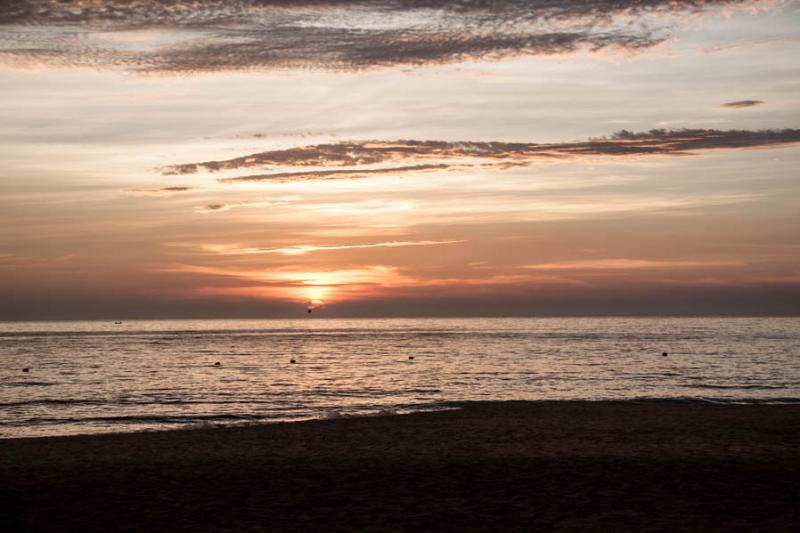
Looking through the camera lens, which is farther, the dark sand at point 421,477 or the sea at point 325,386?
the sea at point 325,386

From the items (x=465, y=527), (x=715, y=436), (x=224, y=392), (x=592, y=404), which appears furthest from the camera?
(x=224, y=392)

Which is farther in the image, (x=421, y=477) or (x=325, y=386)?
(x=325, y=386)

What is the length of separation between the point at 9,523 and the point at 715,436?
1960 centimetres

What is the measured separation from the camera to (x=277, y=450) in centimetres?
2306

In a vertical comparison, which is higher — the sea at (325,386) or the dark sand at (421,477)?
the dark sand at (421,477)

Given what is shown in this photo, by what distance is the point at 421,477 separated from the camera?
18188 mm

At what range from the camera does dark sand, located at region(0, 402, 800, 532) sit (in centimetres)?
1398

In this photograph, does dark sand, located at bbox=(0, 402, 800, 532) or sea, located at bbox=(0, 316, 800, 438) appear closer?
dark sand, located at bbox=(0, 402, 800, 532)

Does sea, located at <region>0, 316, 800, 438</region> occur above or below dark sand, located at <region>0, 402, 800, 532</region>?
below

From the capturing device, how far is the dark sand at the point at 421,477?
1398 centimetres

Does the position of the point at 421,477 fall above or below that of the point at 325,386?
above

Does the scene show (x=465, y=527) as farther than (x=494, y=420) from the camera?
No

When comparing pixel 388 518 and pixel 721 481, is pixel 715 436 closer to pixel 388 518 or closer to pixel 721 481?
pixel 721 481

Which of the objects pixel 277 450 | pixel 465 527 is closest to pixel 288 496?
pixel 465 527
